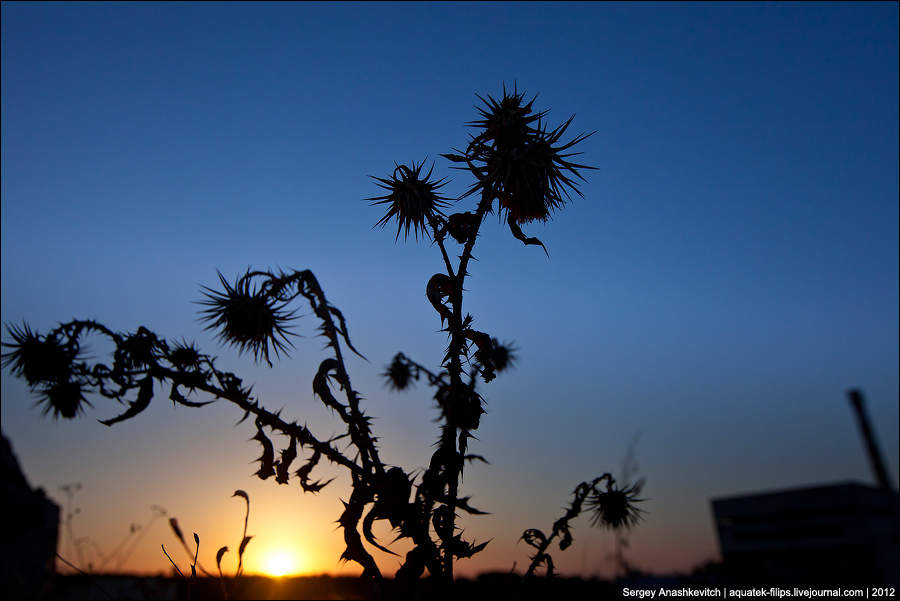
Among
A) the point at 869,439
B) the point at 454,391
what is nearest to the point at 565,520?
the point at 454,391

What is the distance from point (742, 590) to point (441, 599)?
21.2 ft

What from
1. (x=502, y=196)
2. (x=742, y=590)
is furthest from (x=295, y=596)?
(x=742, y=590)

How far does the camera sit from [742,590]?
25.1 ft

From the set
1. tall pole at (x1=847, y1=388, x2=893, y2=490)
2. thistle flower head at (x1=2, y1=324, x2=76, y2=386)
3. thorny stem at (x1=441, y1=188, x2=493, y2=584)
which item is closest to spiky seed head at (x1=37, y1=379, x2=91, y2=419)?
thistle flower head at (x1=2, y1=324, x2=76, y2=386)

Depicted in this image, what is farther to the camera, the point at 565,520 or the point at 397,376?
the point at 397,376

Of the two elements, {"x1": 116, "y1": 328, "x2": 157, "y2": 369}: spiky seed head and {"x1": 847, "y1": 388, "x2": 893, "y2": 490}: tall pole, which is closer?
{"x1": 116, "y1": 328, "x2": 157, "y2": 369}: spiky seed head

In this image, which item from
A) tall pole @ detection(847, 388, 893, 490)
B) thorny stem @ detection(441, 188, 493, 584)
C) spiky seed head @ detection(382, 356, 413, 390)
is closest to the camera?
thorny stem @ detection(441, 188, 493, 584)

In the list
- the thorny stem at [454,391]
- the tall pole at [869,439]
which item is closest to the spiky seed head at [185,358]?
the thorny stem at [454,391]

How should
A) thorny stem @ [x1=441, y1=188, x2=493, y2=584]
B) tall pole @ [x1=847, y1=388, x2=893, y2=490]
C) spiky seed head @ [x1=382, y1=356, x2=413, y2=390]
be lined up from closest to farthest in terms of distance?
thorny stem @ [x1=441, y1=188, x2=493, y2=584]
spiky seed head @ [x1=382, y1=356, x2=413, y2=390]
tall pole @ [x1=847, y1=388, x2=893, y2=490]

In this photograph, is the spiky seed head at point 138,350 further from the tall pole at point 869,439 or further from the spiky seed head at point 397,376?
the tall pole at point 869,439

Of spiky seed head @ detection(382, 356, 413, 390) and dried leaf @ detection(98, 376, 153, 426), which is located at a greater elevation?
spiky seed head @ detection(382, 356, 413, 390)

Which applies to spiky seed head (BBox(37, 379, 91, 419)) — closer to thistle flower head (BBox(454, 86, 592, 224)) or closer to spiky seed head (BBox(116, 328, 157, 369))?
spiky seed head (BBox(116, 328, 157, 369))

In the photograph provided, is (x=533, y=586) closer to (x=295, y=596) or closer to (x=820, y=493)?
(x=295, y=596)

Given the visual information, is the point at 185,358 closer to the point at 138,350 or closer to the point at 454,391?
the point at 138,350
